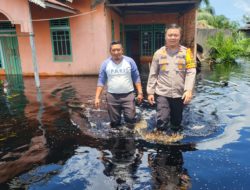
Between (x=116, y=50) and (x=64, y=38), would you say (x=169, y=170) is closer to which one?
(x=116, y=50)

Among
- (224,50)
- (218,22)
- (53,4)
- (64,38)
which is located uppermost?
(218,22)

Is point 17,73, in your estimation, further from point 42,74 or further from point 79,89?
point 79,89

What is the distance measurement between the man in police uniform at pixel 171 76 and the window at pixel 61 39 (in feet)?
29.7

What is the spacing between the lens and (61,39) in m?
12.8

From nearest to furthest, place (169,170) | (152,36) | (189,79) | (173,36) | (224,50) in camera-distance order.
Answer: (169,170)
(173,36)
(189,79)
(224,50)
(152,36)

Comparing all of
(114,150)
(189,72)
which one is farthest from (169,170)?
(189,72)

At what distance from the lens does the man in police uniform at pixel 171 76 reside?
430cm

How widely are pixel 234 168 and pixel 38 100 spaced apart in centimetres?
638

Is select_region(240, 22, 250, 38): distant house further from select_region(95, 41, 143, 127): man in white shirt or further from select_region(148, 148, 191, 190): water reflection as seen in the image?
select_region(148, 148, 191, 190): water reflection

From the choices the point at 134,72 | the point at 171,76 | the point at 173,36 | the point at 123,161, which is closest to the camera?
the point at 123,161

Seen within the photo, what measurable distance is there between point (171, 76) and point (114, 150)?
161 centimetres

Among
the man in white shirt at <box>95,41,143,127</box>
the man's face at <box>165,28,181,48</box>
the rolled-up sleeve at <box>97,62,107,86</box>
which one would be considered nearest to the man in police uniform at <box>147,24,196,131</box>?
the man's face at <box>165,28,181,48</box>

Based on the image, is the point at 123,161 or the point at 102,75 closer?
the point at 123,161

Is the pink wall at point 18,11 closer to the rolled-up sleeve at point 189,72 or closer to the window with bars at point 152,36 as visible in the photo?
the rolled-up sleeve at point 189,72
